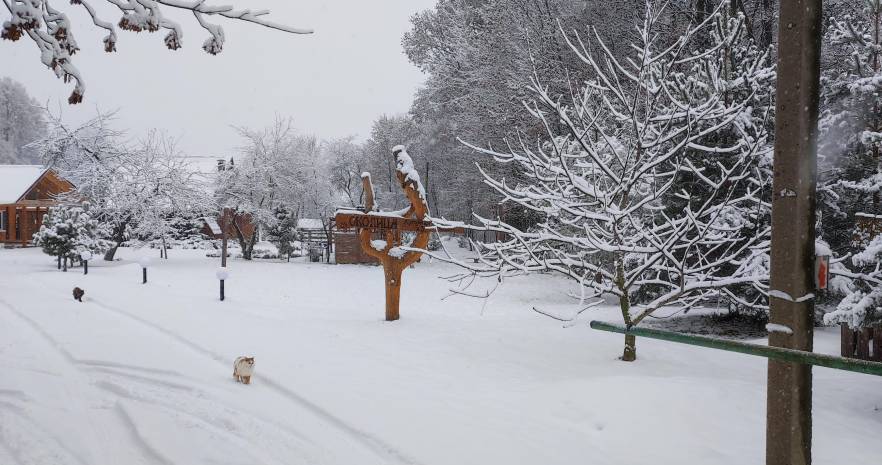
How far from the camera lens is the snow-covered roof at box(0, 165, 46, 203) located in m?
35.8

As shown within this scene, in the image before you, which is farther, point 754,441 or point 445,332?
point 445,332

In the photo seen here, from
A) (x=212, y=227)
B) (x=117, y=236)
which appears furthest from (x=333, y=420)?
(x=212, y=227)

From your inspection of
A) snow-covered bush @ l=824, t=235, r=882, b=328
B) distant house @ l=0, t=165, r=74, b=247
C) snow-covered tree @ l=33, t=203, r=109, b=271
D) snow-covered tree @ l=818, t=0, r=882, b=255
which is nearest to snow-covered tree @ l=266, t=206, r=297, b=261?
snow-covered tree @ l=33, t=203, r=109, b=271

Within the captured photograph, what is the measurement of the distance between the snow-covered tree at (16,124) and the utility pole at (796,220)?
241 feet

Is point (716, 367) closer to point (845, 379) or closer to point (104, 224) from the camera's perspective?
point (845, 379)

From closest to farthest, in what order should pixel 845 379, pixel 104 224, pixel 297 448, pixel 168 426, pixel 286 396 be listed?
pixel 297 448 → pixel 168 426 → pixel 286 396 → pixel 845 379 → pixel 104 224

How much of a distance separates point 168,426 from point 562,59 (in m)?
17.9

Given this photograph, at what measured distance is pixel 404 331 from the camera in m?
9.70

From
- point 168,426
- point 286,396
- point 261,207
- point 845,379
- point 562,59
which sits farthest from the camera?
point 261,207

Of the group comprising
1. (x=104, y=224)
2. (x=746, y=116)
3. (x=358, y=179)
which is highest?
(x=358, y=179)

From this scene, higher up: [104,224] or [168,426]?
[104,224]

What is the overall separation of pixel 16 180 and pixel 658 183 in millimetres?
43004

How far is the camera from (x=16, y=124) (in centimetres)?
6234

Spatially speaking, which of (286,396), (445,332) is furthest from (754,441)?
(445,332)
